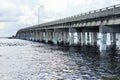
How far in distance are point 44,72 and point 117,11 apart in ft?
88.4

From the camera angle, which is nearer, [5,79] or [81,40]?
[5,79]

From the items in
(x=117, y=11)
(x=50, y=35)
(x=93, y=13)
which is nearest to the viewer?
(x=117, y=11)

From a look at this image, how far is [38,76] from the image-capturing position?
1410 inches

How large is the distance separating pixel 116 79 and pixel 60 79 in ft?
17.3

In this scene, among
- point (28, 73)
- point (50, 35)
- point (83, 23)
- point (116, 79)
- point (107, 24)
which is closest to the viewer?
point (116, 79)

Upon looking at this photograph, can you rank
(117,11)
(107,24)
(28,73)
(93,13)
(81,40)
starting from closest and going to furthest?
(28,73) < (117,11) < (107,24) < (93,13) < (81,40)

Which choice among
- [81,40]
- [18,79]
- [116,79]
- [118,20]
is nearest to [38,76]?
[18,79]

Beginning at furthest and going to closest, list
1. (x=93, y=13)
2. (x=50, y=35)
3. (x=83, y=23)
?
1. (x=50, y=35)
2. (x=83, y=23)
3. (x=93, y=13)

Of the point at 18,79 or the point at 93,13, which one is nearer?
the point at 18,79

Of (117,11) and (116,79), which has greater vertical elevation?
(117,11)

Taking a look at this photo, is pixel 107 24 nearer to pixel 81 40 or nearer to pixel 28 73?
pixel 28 73

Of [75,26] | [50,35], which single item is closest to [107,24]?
[75,26]

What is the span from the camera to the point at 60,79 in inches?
1324

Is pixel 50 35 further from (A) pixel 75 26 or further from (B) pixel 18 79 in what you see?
(B) pixel 18 79
